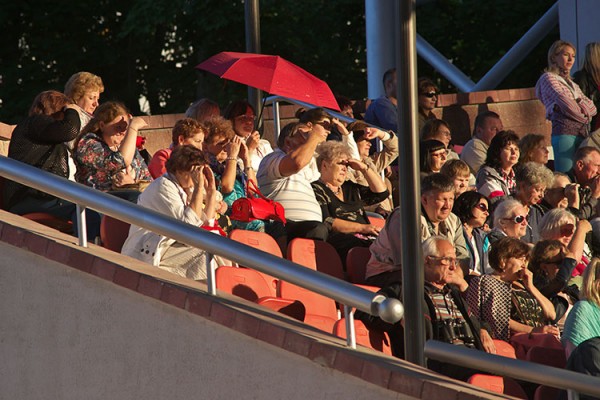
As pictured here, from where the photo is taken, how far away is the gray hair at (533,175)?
11.2 metres

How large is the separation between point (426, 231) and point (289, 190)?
3.84ft

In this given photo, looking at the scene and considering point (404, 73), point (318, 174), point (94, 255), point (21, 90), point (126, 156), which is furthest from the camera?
point (21, 90)

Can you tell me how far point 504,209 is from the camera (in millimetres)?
10484

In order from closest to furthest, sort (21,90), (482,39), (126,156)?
(126,156) < (21,90) < (482,39)

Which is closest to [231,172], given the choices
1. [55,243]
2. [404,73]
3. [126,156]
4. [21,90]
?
[126,156]

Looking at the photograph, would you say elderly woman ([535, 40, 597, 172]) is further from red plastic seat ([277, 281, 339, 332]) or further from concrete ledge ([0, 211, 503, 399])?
concrete ledge ([0, 211, 503, 399])

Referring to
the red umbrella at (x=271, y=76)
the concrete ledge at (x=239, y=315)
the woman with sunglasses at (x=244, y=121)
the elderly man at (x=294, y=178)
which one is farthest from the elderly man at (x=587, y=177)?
the concrete ledge at (x=239, y=315)

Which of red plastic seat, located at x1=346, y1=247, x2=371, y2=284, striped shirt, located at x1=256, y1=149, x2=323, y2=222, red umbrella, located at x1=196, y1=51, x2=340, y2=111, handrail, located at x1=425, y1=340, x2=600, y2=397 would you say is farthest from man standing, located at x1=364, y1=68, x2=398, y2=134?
handrail, located at x1=425, y1=340, x2=600, y2=397

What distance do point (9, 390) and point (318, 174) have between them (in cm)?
362

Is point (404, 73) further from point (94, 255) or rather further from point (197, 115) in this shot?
point (197, 115)

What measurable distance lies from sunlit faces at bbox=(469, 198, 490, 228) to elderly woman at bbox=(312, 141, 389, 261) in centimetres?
69

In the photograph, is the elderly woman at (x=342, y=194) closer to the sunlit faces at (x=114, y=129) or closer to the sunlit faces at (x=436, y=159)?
the sunlit faces at (x=436, y=159)

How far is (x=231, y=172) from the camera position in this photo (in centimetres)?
944

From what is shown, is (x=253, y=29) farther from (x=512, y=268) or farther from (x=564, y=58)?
(x=512, y=268)
